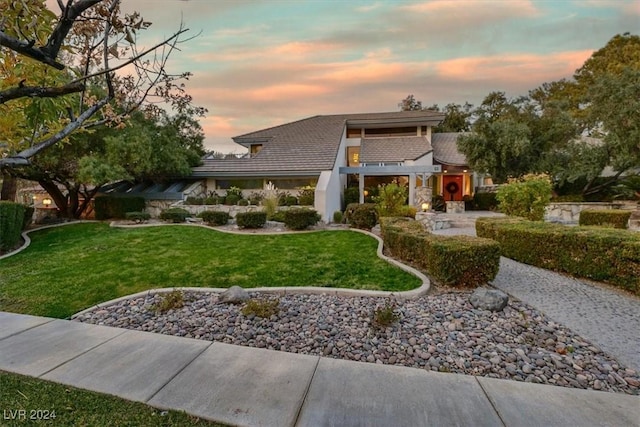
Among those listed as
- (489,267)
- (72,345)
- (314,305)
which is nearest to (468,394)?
(314,305)

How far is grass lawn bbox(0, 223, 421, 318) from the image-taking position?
608cm

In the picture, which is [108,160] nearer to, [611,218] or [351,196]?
[351,196]

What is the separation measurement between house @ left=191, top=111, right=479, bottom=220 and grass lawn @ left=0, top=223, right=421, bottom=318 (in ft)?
17.2

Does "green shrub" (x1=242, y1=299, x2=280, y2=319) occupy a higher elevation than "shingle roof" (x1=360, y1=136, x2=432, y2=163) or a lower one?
lower

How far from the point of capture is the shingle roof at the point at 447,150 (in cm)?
2111

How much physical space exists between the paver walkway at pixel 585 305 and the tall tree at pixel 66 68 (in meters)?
6.19

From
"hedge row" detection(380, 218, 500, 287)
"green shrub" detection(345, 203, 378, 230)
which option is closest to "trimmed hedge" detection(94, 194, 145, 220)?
"green shrub" detection(345, 203, 378, 230)

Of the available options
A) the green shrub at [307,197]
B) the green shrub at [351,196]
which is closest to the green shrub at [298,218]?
the green shrub at [307,197]

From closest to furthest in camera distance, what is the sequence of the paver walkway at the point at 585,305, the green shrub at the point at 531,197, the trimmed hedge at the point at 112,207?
the paver walkway at the point at 585,305, the green shrub at the point at 531,197, the trimmed hedge at the point at 112,207

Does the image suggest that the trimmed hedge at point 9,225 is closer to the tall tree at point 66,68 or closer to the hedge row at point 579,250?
the tall tree at point 66,68

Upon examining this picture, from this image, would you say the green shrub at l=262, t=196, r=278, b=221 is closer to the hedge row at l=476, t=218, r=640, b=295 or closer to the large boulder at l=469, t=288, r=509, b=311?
the hedge row at l=476, t=218, r=640, b=295

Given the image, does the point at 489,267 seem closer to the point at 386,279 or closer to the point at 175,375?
the point at 386,279

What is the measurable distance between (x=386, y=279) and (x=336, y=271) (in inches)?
45.6

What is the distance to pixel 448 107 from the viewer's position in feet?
99.1
